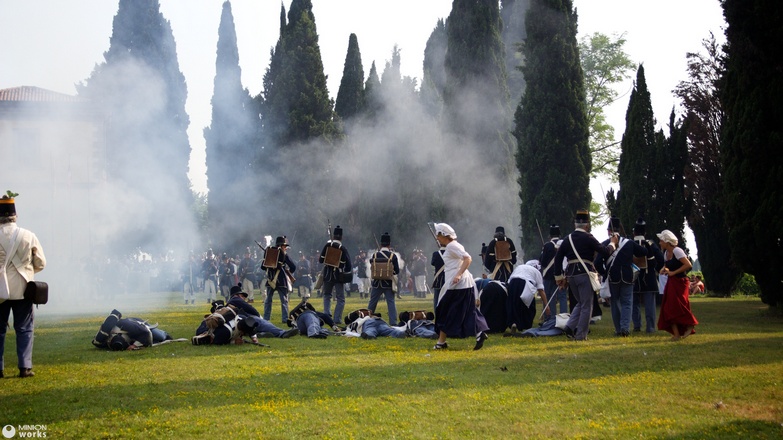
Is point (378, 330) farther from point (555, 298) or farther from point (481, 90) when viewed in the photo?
point (481, 90)

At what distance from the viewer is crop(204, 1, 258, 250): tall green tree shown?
2048 inches

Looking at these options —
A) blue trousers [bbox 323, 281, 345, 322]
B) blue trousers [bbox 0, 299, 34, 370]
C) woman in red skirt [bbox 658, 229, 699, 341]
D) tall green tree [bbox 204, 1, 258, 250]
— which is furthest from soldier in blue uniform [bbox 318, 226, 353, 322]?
tall green tree [bbox 204, 1, 258, 250]

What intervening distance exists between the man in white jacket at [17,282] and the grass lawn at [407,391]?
0.44 meters

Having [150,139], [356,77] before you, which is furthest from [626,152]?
[356,77]

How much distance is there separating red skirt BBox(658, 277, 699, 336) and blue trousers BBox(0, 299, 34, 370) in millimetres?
10232

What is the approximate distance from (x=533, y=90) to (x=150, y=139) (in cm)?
1579

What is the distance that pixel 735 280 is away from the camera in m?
29.8

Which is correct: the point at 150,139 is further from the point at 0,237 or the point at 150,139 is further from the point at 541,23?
the point at 0,237

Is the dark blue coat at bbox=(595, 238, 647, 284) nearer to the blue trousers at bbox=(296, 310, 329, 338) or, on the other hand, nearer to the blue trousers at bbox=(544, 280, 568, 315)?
the blue trousers at bbox=(544, 280, 568, 315)

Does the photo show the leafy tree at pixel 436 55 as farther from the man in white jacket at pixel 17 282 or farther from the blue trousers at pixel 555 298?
the man in white jacket at pixel 17 282

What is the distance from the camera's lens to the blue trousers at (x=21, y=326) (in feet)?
30.9

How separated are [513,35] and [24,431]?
163 ft

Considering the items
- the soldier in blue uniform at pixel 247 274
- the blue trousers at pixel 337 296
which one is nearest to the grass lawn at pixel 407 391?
the blue trousers at pixel 337 296

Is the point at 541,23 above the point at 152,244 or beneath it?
above
